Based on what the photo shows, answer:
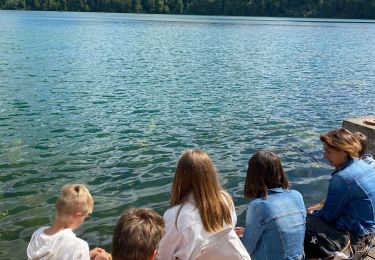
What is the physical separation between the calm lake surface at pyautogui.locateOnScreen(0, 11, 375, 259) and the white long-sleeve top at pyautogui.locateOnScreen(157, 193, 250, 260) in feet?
12.8

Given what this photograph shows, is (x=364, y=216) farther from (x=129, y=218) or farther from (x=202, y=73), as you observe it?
(x=202, y=73)

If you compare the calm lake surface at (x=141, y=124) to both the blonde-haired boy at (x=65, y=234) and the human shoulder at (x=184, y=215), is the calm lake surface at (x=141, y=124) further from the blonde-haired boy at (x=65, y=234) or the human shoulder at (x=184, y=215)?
the human shoulder at (x=184, y=215)

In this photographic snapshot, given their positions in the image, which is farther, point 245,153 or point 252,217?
point 245,153

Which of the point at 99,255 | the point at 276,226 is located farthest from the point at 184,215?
the point at 99,255

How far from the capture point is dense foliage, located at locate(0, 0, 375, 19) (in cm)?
16438

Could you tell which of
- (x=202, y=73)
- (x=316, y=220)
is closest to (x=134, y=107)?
(x=202, y=73)

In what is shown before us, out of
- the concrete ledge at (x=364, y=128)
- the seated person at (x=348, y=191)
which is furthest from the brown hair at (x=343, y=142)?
the concrete ledge at (x=364, y=128)

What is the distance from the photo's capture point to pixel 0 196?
10.2 metres

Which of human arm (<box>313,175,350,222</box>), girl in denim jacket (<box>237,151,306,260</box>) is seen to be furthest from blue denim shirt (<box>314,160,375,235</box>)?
girl in denim jacket (<box>237,151,306,260</box>)

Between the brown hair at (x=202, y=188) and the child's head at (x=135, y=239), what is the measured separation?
3.04 ft

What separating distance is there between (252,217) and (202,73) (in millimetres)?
26107

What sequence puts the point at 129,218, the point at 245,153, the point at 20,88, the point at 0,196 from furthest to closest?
1. the point at 20,88
2. the point at 245,153
3. the point at 0,196
4. the point at 129,218

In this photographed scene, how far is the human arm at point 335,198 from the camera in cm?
610

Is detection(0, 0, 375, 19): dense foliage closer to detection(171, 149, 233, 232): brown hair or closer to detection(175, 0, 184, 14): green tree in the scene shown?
detection(175, 0, 184, 14): green tree
